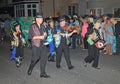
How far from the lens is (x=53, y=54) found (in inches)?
501

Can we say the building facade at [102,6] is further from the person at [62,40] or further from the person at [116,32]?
the person at [62,40]

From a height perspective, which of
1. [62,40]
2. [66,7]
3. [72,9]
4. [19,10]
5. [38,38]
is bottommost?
[62,40]

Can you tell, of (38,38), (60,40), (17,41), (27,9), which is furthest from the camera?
(27,9)

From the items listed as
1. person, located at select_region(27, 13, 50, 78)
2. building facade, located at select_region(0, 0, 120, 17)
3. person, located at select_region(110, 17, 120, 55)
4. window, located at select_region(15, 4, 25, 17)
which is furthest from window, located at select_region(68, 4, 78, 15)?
person, located at select_region(27, 13, 50, 78)

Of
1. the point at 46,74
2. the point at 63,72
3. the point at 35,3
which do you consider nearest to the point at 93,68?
the point at 63,72

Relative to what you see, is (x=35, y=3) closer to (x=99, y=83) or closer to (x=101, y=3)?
(x=101, y=3)

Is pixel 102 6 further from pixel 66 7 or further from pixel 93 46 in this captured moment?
pixel 93 46

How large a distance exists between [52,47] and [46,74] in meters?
2.73

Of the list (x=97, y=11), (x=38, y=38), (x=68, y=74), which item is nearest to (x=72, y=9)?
(x=97, y=11)

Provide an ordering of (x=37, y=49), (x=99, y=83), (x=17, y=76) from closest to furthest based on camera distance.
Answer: (x=99, y=83), (x=37, y=49), (x=17, y=76)

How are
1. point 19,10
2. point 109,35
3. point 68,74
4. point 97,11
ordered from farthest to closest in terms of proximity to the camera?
point 19,10, point 97,11, point 109,35, point 68,74

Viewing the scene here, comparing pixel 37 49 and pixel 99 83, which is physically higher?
pixel 37 49

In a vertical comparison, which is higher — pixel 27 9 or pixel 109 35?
pixel 27 9

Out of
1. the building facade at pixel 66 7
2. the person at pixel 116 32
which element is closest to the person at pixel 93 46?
the person at pixel 116 32
